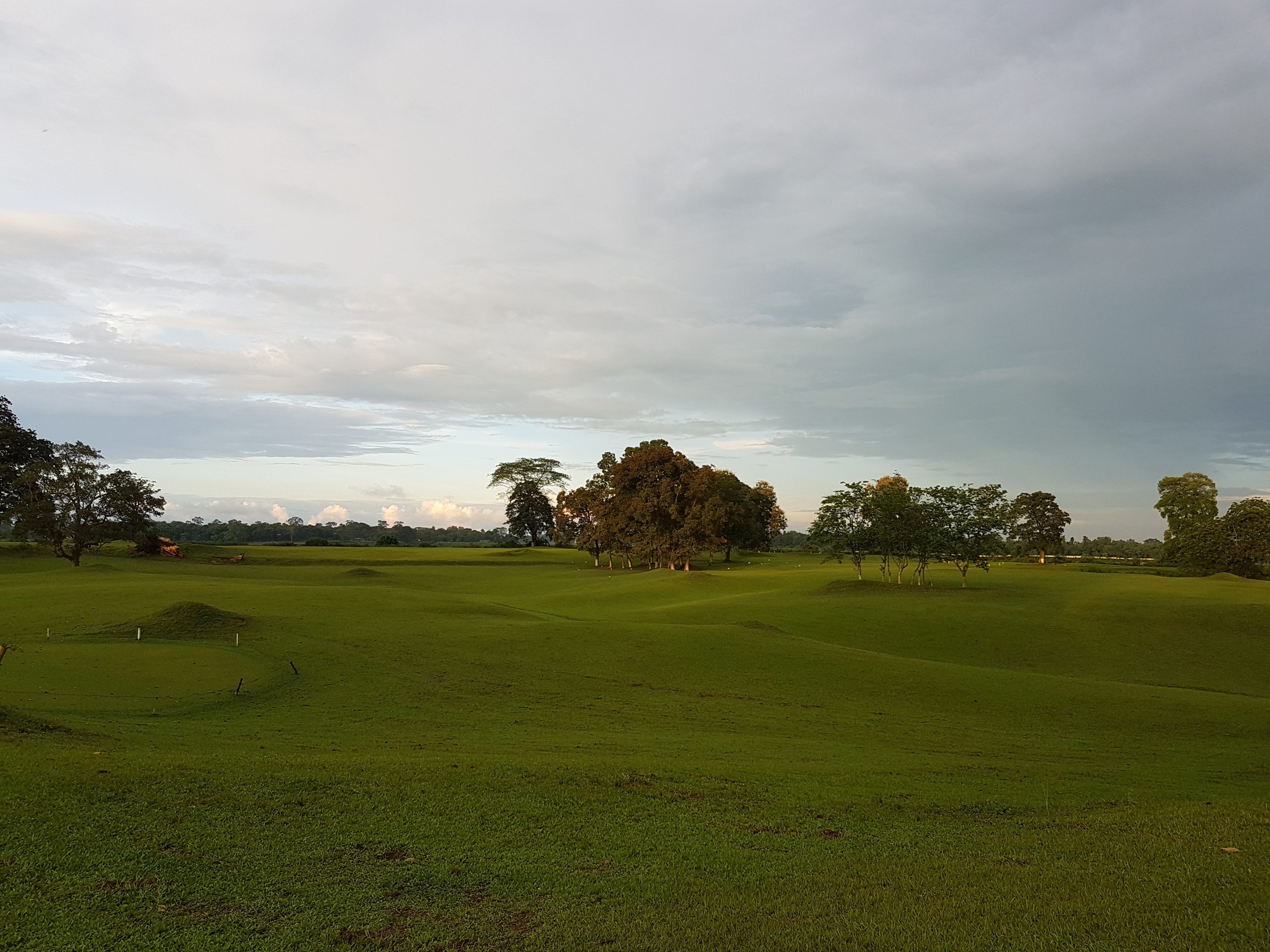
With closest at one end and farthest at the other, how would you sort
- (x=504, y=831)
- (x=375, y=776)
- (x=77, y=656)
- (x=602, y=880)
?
(x=602, y=880)
(x=504, y=831)
(x=375, y=776)
(x=77, y=656)

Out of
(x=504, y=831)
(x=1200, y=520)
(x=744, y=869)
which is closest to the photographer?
(x=744, y=869)

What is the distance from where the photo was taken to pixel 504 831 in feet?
28.8

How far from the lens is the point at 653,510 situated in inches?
2931

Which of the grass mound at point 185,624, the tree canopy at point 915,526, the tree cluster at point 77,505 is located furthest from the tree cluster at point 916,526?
the tree cluster at point 77,505

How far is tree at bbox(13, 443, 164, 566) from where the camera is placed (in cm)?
5731

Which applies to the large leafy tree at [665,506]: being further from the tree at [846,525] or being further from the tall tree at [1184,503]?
the tall tree at [1184,503]

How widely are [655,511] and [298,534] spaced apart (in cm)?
Answer: 11109

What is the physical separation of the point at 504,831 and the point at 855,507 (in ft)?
159

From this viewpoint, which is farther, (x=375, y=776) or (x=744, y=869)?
(x=375, y=776)

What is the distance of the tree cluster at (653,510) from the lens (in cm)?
7225

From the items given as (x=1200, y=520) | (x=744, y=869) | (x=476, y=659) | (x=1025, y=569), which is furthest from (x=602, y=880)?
(x=1200, y=520)

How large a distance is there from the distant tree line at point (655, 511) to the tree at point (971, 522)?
78.2ft

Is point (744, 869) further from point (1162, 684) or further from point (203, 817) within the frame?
point (1162, 684)

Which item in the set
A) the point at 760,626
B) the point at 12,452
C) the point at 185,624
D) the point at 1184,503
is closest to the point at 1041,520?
the point at 1184,503
